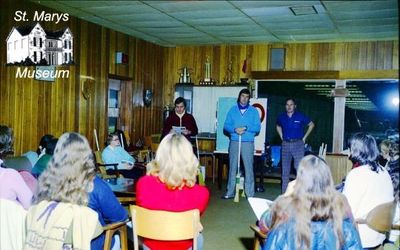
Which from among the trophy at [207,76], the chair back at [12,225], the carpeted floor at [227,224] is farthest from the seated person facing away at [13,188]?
the trophy at [207,76]

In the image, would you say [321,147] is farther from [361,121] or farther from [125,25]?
[125,25]

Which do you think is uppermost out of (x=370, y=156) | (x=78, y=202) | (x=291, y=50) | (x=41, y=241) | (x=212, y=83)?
(x=291, y=50)

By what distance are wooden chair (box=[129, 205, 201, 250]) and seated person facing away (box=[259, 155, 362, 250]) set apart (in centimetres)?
44

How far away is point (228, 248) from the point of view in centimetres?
421

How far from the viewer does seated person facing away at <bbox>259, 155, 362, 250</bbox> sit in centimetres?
216

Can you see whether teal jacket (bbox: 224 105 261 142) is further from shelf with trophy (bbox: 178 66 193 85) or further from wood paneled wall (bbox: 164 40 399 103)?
shelf with trophy (bbox: 178 66 193 85)

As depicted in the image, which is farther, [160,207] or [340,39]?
[340,39]

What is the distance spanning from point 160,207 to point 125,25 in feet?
15.8

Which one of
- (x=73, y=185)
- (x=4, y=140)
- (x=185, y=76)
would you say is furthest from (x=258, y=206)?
(x=185, y=76)

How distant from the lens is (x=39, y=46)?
18.0ft

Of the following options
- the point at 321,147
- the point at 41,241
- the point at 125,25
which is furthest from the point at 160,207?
the point at 321,147

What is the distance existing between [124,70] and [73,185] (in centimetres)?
538

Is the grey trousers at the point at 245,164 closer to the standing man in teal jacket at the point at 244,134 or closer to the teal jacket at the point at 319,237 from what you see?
the standing man in teal jacket at the point at 244,134

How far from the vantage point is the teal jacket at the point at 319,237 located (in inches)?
85.7
